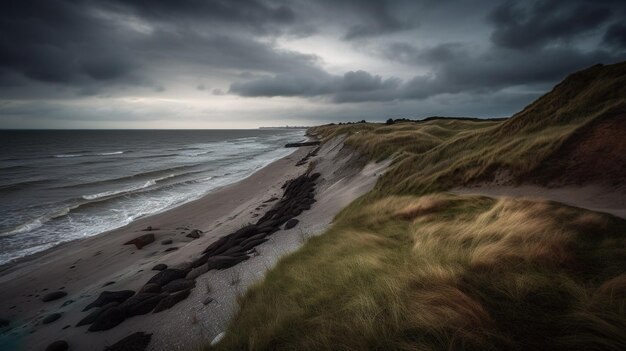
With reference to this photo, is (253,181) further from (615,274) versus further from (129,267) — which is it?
(615,274)

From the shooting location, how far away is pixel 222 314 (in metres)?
5.11

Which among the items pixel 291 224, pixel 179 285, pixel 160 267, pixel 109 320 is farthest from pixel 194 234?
pixel 109 320

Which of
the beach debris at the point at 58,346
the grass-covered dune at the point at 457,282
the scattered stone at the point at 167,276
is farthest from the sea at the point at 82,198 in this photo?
the grass-covered dune at the point at 457,282

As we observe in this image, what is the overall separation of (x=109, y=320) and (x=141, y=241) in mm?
7839

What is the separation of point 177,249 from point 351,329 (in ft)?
36.8

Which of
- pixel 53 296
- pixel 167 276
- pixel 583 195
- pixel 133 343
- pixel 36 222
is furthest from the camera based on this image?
pixel 36 222

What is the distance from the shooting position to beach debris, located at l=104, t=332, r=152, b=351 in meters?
4.89

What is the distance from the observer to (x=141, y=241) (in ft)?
43.0

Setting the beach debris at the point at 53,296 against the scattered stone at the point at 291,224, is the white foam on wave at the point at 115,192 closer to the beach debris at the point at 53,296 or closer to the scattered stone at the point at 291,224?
the beach debris at the point at 53,296

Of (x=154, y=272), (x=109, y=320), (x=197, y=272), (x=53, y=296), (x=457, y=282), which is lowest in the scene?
(x=53, y=296)

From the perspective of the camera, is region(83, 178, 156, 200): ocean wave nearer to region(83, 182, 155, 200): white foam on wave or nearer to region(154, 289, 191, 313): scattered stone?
region(83, 182, 155, 200): white foam on wave

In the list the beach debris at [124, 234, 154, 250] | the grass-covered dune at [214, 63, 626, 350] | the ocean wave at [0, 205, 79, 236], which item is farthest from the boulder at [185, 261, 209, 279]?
the ocean wave at [0, 205, 79, 236]

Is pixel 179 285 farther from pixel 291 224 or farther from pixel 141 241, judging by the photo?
pixel 141 241

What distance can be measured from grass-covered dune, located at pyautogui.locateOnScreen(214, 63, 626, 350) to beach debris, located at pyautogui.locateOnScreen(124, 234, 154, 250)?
9.71 m
